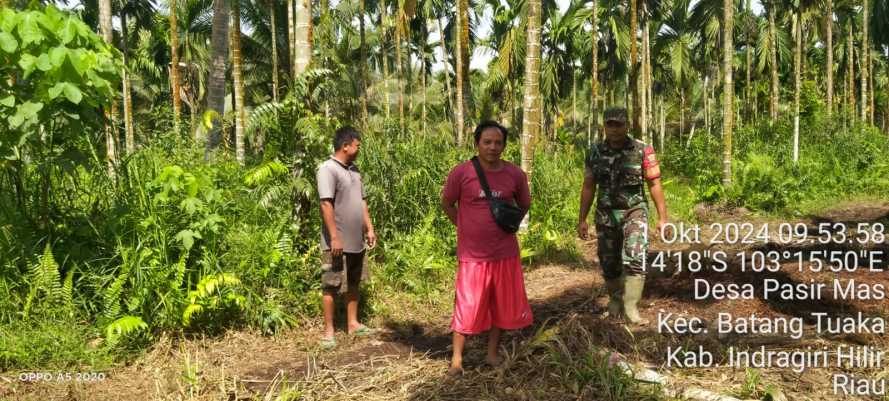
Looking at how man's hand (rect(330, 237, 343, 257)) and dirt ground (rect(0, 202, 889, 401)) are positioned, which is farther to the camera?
man's hand (rect(330, 237, 343, 257))

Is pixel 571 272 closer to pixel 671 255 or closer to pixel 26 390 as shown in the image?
pixel 671 255

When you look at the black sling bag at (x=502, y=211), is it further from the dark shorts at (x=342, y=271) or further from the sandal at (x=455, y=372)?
the dark shorts at (x=342, y=271)

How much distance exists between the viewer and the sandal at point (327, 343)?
4.60 metres

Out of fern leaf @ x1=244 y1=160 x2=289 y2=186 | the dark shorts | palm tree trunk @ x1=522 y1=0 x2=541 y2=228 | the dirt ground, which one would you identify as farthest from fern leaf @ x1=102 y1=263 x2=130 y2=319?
palm tree trunk @ x1=522 y1=0 x2=541 y2=228

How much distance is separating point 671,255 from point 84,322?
6.07 metres

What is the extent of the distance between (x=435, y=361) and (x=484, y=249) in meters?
1.02

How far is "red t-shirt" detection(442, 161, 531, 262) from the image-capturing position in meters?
3.61

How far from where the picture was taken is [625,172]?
14.8 feet

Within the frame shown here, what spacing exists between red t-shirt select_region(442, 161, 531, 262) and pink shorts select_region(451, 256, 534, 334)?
7cm

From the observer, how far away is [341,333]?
16.2ft

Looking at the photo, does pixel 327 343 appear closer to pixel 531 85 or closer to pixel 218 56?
pixel 531 85

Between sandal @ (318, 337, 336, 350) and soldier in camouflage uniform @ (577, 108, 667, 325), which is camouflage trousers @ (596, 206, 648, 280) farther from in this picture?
sandal @ (318, 337, 336, 350)

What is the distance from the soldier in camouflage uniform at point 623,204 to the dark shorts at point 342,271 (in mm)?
1840

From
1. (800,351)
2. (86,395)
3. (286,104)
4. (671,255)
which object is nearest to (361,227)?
(286,104)
